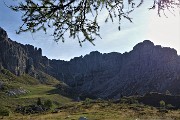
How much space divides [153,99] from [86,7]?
147661 mm

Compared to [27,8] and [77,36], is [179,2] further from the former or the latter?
[27,8]

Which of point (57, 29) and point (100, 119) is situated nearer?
point (57, 29)

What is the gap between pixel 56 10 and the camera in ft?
36.1

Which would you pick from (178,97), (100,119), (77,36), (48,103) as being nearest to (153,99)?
(178,97)

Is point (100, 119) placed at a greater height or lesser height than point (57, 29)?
lesser

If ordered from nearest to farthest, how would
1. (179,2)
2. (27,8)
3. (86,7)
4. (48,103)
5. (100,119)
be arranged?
(179,2)
(27,8)
(86,7)
(100,119)
(48,103)

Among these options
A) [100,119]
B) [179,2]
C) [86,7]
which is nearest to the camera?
[179,2]

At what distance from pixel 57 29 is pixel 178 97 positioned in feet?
485

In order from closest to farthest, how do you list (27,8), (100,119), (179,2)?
(179,2), (27,8), (100,119)

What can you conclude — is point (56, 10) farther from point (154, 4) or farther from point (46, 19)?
point (154, 4)

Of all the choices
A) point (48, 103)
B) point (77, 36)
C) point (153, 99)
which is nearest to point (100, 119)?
point (77, 36)

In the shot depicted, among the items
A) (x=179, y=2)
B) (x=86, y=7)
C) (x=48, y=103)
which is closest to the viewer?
(x=179, y=2)

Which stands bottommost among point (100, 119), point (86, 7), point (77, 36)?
point (100, 119)

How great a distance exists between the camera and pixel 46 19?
1105 centimetres
